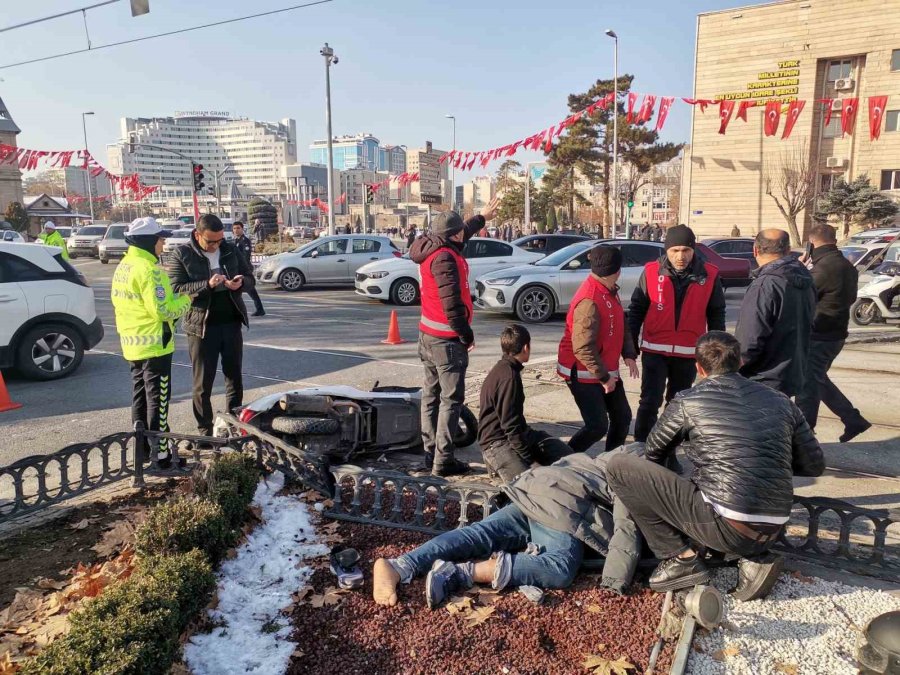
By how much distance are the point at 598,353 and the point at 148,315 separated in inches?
128

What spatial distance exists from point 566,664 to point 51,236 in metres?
18.6

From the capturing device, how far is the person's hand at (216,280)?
511 cm

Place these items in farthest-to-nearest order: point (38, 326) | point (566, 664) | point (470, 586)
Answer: point (38, 326) < point (470, 586) < point (566, 664)

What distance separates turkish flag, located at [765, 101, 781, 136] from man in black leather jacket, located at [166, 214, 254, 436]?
34.2 m

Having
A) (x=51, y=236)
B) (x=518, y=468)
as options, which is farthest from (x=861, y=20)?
(x=518, y=468)

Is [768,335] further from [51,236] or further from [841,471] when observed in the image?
[51,236]

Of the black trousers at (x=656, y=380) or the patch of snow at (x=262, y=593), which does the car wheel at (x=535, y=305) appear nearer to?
the black trousers at (x=656, y=380)

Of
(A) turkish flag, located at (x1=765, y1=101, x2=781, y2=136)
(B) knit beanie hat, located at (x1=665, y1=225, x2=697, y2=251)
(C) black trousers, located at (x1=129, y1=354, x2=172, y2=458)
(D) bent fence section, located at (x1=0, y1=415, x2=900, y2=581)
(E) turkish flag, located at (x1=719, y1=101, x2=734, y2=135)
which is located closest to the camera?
(D) bent fence section, located at (x1=0, y1=415, x2=900, y2=581)

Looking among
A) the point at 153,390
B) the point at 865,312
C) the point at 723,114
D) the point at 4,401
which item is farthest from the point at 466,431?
the point at 723,114

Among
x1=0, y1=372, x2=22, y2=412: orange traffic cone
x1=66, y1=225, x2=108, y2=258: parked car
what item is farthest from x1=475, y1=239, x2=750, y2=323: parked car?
x1=66, y1=225, x2=108, y2=258: parked car

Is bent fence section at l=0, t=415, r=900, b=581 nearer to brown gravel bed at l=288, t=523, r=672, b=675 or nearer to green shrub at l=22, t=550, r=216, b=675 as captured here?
brown gravel bed at l=288, t=523, r=672, b=675

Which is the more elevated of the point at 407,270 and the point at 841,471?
the point at 407,270

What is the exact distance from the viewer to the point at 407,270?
14.8 metres

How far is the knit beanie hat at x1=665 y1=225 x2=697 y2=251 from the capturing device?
468 centimetres
